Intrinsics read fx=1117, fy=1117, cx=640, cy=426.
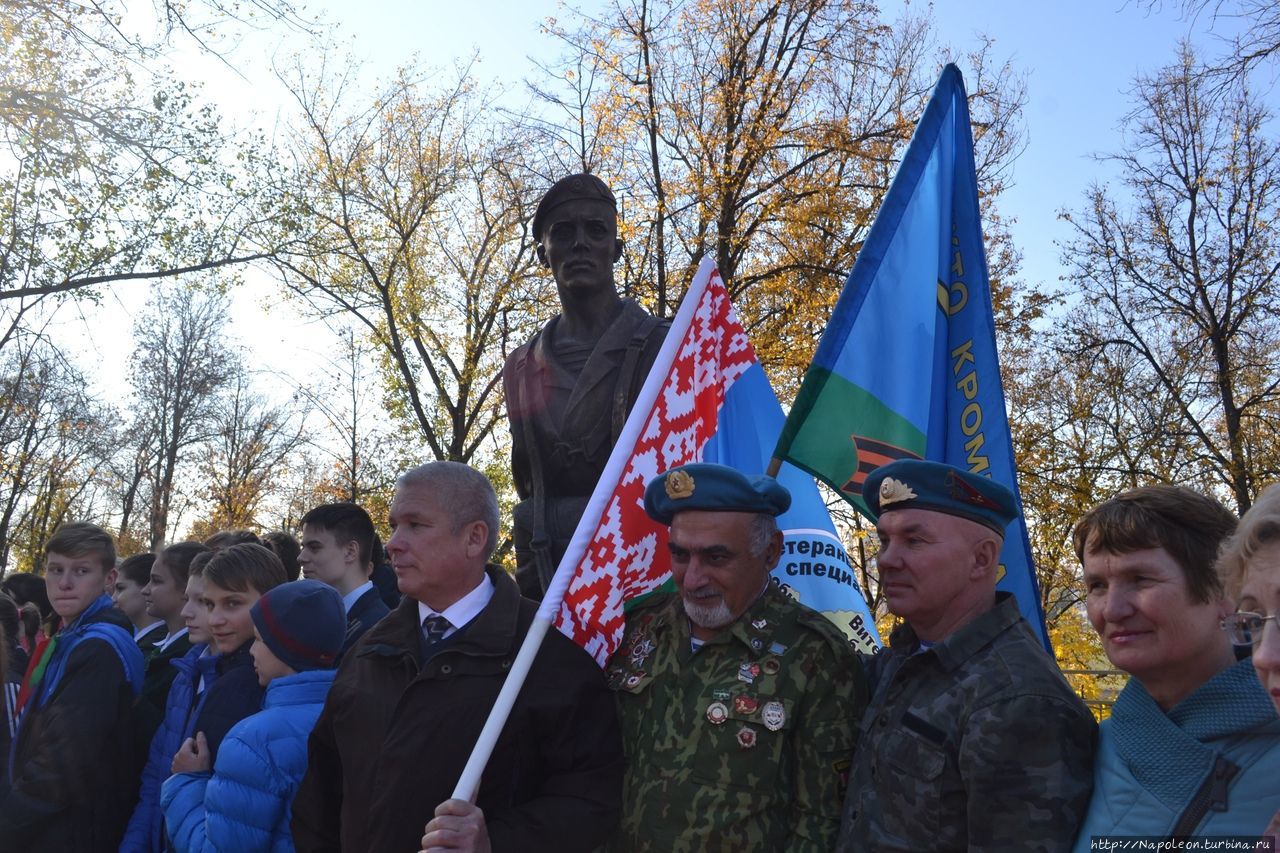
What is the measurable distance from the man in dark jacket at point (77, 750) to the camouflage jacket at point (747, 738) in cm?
218

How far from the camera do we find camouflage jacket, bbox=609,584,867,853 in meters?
2.78

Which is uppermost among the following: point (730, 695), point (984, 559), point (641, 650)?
point (984, 559)

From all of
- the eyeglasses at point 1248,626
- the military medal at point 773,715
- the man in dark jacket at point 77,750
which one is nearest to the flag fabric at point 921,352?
the military medal at point 773,715

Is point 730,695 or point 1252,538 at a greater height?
point 1252,538

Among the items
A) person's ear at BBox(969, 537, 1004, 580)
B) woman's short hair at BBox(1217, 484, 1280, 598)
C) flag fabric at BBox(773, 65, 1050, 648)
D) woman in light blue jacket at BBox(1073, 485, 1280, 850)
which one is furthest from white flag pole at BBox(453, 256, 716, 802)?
woman's short hair at BBox(1217, 484, 1280, 598)

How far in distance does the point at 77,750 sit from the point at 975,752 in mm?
3226

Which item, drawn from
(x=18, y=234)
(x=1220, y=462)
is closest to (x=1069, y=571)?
(x=1220, y=462)

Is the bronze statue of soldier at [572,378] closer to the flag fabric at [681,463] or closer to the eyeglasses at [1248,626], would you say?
the flag fabric at [681,463]

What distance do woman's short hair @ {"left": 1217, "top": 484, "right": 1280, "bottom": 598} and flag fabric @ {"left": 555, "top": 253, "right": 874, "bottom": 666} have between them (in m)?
1.61

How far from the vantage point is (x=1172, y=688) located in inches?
91.7

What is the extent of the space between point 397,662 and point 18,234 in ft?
46.7

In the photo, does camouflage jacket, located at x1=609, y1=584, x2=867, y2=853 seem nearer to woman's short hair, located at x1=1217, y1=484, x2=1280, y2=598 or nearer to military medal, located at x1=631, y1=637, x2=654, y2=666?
military medal, located at x1=631, y1=637, x2=654, y2=666

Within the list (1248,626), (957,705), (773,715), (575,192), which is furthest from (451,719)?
(575,192)

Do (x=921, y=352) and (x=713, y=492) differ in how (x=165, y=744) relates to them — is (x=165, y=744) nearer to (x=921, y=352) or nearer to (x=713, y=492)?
(x=713, y=492)
